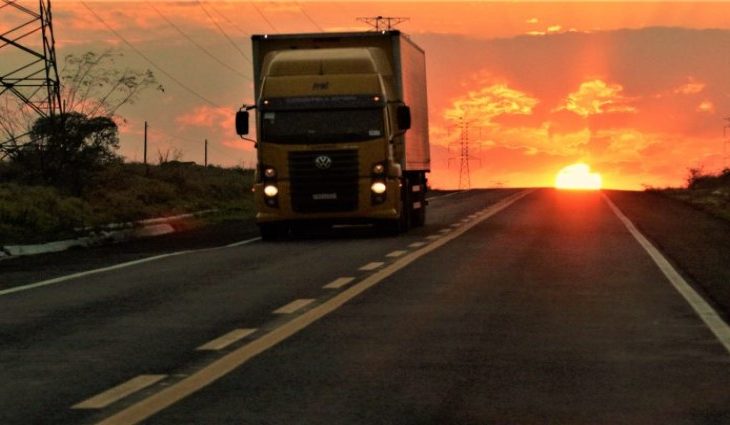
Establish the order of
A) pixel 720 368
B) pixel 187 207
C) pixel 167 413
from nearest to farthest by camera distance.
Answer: pixel 167 413 < pixel 720 368 < pixel 187 207

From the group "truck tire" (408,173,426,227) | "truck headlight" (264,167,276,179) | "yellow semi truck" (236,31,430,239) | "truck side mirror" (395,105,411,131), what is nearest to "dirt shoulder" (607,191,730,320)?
"truck tire" (408,173,426,227)

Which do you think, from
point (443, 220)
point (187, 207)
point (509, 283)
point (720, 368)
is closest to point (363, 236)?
point (443, 220)

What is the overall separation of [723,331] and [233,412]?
511cm

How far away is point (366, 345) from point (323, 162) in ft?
52.4

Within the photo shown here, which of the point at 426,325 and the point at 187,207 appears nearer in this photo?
the point at 426,325

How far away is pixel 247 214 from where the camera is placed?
134ft

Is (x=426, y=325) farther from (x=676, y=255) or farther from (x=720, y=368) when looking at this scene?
(x=676, y=255)

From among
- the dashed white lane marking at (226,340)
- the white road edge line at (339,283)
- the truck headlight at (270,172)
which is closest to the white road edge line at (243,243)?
the truck headlight at (270,172)

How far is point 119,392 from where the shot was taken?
28.9 ft

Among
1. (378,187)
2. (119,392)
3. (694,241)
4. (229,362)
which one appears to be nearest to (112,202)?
(378,187)

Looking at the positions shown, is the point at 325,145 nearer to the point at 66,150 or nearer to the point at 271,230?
the point at 271,230

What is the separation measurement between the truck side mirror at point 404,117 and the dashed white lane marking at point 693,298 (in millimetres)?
4863

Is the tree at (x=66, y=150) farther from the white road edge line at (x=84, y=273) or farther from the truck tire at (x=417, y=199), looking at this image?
the white road edge line at (x=84, y=273)

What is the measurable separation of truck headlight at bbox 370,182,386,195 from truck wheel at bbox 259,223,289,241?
1.74m
